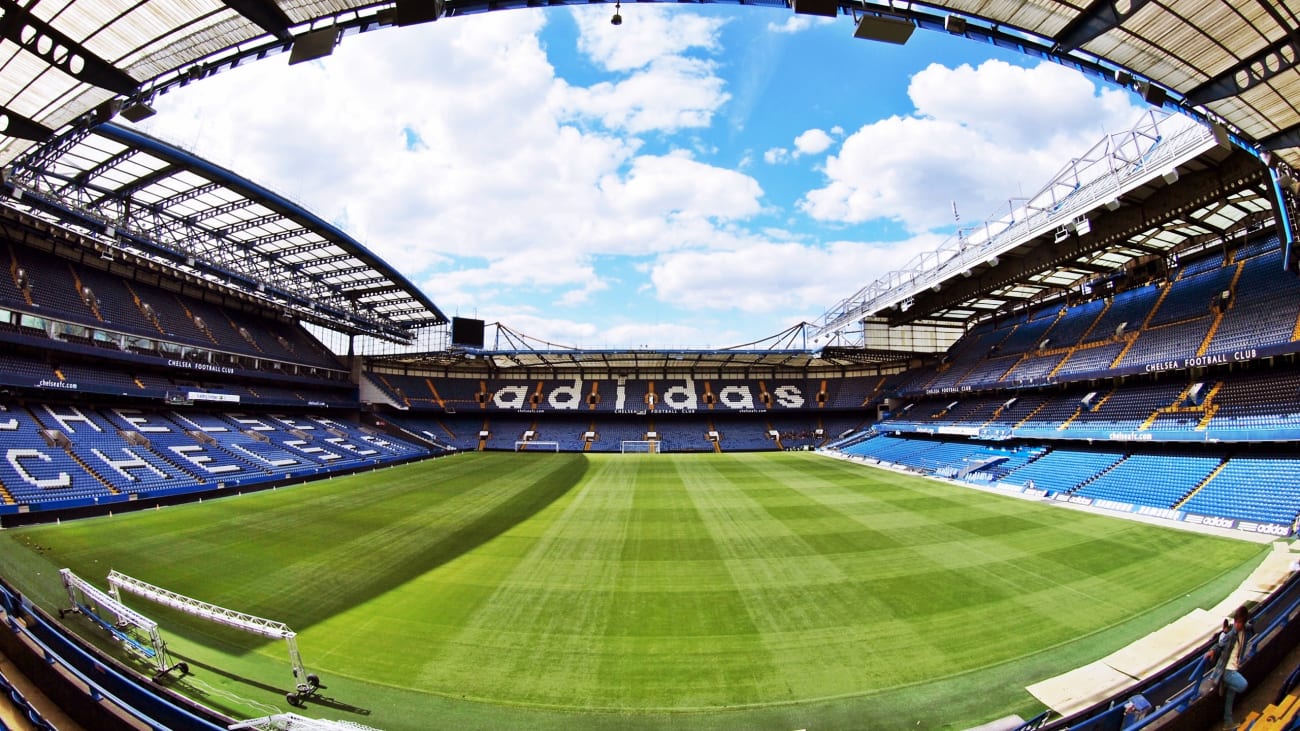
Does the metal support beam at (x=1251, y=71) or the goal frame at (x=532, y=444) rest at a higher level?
the metal support beam at (x=1251, y=71)

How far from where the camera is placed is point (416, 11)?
6.93 metres

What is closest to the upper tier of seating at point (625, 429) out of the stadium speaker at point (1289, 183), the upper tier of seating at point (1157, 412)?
the upper tier of seating at point (1157, 412)

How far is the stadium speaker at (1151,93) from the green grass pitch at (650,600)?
9341 mm

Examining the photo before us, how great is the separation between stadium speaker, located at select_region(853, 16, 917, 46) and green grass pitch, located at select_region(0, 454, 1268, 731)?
9.15m

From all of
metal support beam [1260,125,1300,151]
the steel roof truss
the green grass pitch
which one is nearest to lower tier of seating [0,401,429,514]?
the green grass pitch

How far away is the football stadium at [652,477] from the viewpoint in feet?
23.3

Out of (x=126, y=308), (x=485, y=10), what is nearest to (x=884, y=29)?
(x=485, y=10)

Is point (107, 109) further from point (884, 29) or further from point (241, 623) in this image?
point (884, 29)

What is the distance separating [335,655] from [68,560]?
1073 cm

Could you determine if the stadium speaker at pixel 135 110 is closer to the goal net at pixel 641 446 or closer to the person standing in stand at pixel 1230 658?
the person standing in stand at pixel 1230 658

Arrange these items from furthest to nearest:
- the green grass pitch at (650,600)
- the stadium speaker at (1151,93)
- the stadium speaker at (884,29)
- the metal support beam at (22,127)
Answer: the metal support beam at (22,127) → the stadium speaker at (1151,93) → the green grass pitch at (650,600) → the stadium speaker at (884,29)

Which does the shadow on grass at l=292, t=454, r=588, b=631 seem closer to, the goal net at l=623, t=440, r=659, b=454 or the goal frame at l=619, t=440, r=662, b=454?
the goal frame at l=619, t=440, r=662, b=454

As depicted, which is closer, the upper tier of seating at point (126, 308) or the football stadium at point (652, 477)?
the football stadium at point (652, 477)

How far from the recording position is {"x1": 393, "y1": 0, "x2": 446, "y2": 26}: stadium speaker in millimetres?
6824
